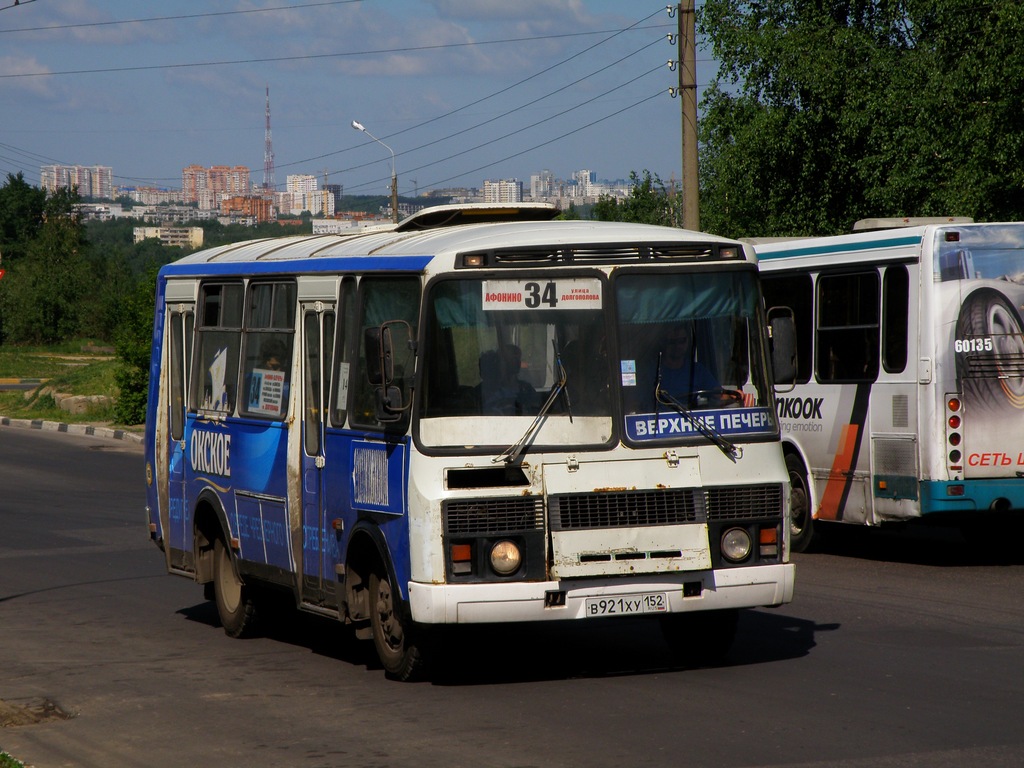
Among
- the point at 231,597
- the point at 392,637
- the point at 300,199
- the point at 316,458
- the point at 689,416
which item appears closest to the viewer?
the point at 689,416

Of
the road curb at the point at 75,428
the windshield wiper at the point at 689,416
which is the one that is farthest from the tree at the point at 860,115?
the road curb at the point at 75,428

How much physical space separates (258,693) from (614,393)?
265 centimetres

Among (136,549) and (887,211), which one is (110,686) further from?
(887,211)

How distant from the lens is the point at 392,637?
8945 millimetres

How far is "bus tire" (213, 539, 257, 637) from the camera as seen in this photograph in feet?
35.9

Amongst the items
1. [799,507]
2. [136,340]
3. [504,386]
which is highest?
[136,340]

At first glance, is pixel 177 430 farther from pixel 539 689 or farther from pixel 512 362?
pixel 539 689

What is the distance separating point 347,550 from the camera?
912 cm

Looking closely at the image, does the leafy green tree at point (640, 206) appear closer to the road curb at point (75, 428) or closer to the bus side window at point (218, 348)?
the road curb at point (75, 428)

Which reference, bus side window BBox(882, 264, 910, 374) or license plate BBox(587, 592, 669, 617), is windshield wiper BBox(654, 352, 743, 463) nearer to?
license plate BBox(587, 592, 669, 617)

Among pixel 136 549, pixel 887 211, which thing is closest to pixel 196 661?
pixel 136 549

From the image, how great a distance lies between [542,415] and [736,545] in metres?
1.31

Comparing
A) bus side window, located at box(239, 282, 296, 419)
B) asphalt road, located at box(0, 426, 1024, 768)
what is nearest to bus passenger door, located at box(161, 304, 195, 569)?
asphalt road, located at box(0, 426, 1024, 768)

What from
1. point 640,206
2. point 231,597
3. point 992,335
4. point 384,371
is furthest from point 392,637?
point 640,206
